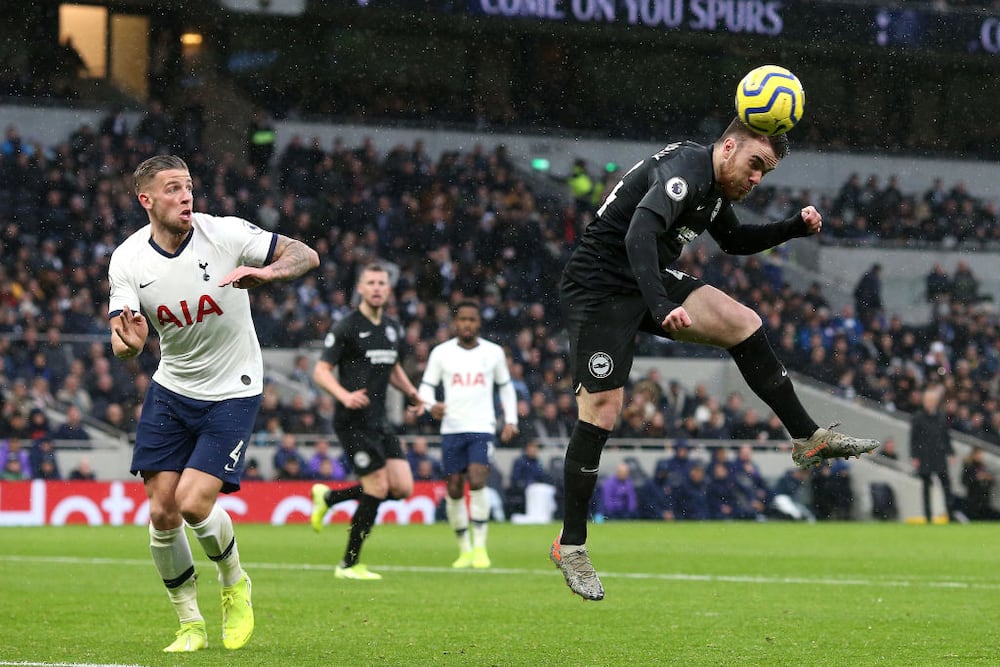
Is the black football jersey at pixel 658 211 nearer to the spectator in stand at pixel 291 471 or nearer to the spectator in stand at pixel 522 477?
the spectator in stand at pixel 291 471

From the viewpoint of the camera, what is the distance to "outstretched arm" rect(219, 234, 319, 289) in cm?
721

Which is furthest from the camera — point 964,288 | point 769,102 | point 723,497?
point 964,288

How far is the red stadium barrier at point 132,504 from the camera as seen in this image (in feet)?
68.6

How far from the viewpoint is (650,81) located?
3859cm

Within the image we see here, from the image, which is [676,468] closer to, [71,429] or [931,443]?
[931,443]

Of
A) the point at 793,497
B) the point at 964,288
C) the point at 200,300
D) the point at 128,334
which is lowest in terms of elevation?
the point at 793,497

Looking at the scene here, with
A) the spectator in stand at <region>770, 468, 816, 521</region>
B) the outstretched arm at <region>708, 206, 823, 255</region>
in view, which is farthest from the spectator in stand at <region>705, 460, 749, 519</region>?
the outstretched arm at <region>708, 206, 823, 255</region>

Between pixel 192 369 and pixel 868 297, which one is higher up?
pixel 868 297

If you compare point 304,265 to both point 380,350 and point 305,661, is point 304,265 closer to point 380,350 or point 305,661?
point 305,661

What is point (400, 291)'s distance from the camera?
28781 mm

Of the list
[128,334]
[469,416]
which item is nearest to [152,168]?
[128,334]

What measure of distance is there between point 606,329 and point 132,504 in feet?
50.5

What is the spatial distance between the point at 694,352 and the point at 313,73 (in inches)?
448

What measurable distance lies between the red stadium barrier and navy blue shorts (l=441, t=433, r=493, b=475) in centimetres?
534
